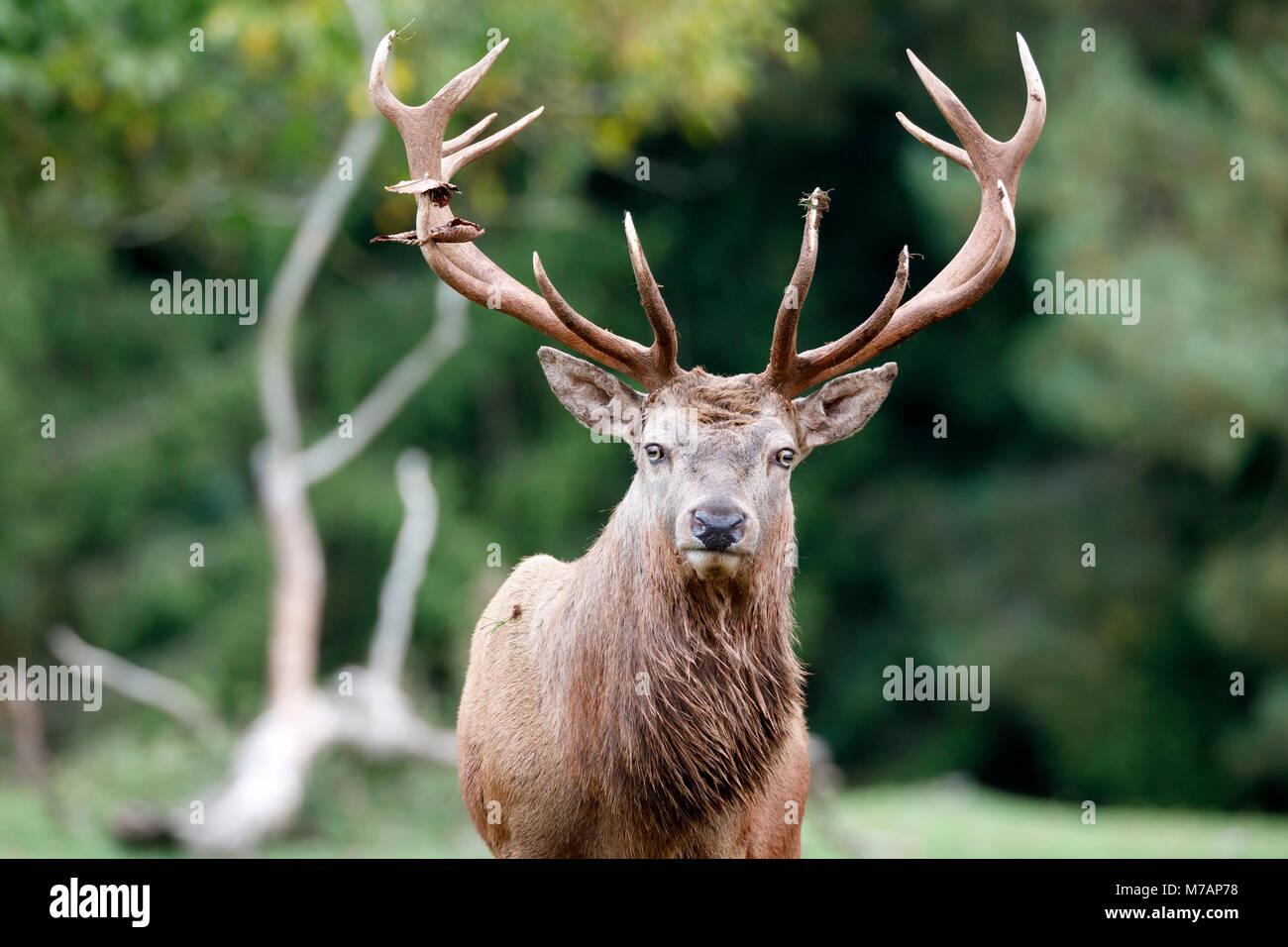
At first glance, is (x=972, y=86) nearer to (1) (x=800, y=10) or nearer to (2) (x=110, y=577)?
(1) (x=800, y=10)

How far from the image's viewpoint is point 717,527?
479 cm

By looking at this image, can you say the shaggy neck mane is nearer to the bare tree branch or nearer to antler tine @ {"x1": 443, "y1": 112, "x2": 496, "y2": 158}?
antler tine @ {"x1": 443, "y1": 112, "x2": 496, "y2": 158}

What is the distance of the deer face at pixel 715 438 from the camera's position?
4852 millimetres

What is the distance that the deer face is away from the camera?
4.85 meters

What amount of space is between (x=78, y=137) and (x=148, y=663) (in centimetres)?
876

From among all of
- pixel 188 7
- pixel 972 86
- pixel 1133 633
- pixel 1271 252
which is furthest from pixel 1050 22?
pixel 188 7

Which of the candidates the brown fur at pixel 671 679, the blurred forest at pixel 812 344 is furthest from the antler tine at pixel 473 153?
the blurred forest at pixel 812 344

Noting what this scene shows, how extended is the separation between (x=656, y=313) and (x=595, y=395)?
512 mm

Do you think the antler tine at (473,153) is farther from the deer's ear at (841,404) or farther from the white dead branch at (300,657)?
the white dead branch at (300,657)

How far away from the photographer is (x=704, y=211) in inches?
814

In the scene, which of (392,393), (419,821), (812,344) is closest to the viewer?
(419,821)

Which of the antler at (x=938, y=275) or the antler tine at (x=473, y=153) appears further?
the antler tine at (x=473, y=153)

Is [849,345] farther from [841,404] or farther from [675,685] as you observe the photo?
[675,685]

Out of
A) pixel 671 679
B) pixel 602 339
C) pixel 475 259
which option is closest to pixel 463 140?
pixel 475 259
